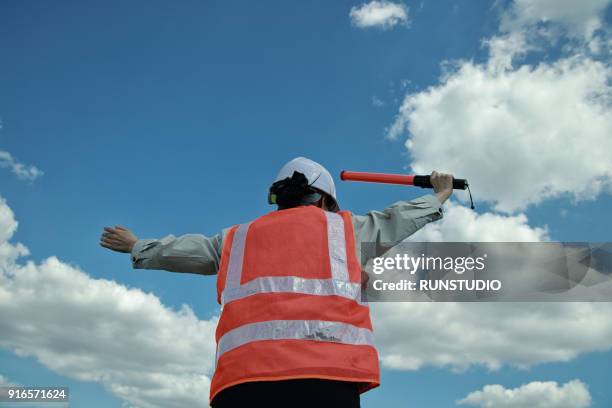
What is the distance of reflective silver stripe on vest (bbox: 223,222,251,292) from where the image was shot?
4793 millimetres

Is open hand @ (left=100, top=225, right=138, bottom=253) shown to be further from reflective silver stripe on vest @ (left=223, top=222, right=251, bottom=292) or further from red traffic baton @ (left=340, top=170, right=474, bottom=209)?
red traffic baton @ (left=340, top=170, right=474, bottom=209)

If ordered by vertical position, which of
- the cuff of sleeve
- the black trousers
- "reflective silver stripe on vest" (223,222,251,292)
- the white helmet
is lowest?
the black trousers

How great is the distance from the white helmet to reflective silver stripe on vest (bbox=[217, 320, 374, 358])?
1.46 m

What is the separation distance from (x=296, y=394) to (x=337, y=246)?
1.18m

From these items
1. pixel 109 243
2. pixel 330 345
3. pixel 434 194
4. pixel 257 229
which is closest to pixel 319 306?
pixel 330 345

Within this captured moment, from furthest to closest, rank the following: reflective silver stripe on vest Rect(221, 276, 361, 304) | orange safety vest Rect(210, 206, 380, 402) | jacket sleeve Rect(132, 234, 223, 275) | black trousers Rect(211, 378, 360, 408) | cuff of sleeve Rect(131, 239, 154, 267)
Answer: cuff of sleeve Rect(131, 239, 154, 267) < jacket sleeve Rect(132, 234, 223, 275) < reflective silver stripe on vest Rect(221, 276, 361, 304) < orange safety vest Rect(210, 206, 380, 402) < black trousers Rect(211, 378, 360, 408)

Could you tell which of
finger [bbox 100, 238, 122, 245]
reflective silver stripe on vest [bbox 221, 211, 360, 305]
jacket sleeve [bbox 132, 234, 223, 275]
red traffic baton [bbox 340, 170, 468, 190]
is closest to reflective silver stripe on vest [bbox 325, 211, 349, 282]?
reflective silver stripe on vest [bbox 221, 211, 360, 305]

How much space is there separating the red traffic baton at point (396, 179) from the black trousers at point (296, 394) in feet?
8.31

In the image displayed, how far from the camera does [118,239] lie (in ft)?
19.1

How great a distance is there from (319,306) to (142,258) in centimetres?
196

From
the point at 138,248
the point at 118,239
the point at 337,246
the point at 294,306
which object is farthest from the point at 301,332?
the point at 118,239

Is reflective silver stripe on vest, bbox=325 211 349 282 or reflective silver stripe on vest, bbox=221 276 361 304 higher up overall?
reflective silver stripe on vest, bbox=325 211 349 282

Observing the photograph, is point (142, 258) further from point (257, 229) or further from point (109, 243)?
point (257, 229)

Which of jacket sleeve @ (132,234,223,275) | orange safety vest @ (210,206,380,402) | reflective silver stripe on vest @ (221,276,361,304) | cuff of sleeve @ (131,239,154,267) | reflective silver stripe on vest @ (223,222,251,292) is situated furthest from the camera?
cuff of sleeve @ (131,239,154,267)
